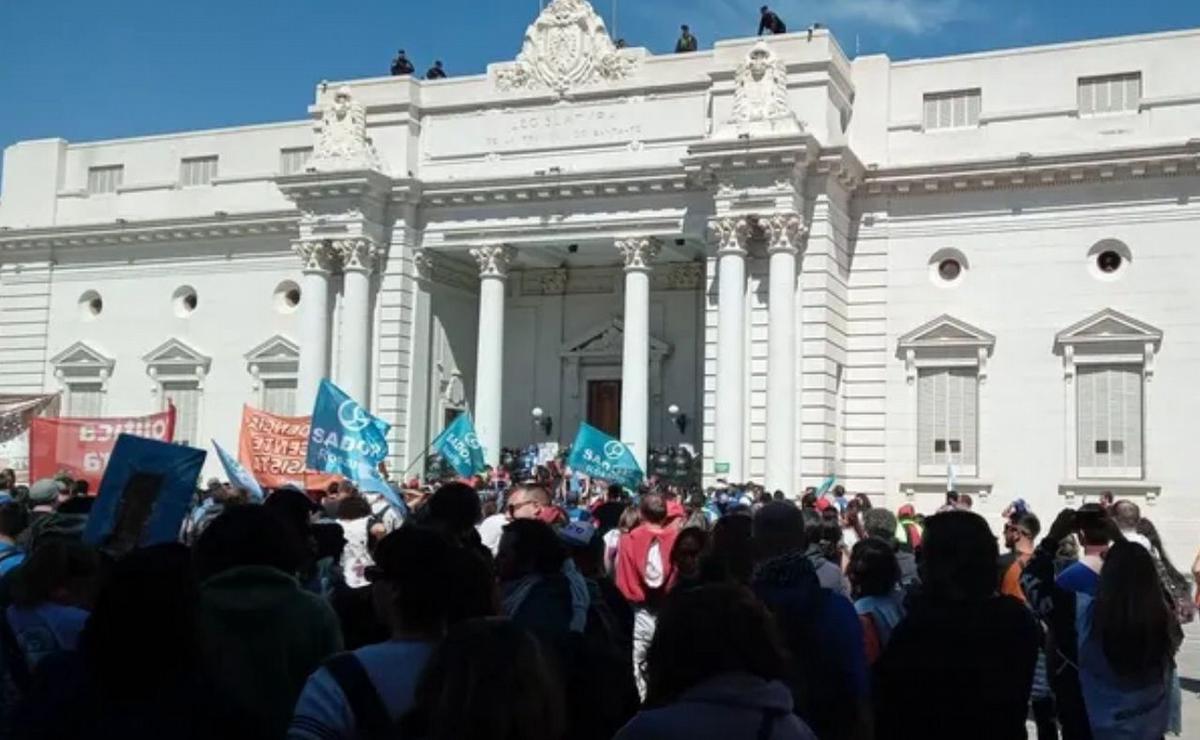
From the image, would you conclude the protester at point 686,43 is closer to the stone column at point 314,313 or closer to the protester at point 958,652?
the stone column at point 314,313

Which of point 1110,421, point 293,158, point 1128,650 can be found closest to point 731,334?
point 1110,421

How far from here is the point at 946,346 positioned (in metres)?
30.5

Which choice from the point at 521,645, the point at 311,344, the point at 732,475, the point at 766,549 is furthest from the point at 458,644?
the point at 311,344

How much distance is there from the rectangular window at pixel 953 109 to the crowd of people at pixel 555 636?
23490mm

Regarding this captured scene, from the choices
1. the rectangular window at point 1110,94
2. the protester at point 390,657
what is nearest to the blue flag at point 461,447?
the rectangular window at point 1110,94

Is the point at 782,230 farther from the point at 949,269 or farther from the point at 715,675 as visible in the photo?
the point at 715,675

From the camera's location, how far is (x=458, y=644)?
11.5 feet

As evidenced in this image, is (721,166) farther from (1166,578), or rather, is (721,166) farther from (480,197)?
(1166,578)

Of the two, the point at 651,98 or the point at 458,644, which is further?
the point at 651,98

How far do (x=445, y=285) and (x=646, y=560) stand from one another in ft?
84.9

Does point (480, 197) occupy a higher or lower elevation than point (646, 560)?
higher

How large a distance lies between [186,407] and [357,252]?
8173 millimetres

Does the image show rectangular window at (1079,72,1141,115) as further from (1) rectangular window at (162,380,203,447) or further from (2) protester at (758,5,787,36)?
(1) rectangular window at (162,380,203,447)

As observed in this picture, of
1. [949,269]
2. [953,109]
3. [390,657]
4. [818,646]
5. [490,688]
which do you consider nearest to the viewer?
[490,688]
